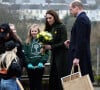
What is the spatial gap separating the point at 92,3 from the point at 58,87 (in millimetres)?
3796

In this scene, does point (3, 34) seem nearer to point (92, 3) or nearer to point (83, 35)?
point (83, 35)

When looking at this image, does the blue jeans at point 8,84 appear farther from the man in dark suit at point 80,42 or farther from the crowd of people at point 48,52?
the man in dark suit at point 80,42

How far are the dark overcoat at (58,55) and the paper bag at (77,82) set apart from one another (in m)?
1.23

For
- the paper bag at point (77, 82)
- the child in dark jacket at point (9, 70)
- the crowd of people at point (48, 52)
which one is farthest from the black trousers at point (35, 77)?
the paper bag at point (77, 82)

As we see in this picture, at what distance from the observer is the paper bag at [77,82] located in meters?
6.50

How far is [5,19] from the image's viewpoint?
11109 mm

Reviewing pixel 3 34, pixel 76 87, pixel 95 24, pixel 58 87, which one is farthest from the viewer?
pixel 95 24

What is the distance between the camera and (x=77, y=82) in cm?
659

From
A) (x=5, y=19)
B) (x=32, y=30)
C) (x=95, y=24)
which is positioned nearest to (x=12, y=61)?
(x=32, y=30)

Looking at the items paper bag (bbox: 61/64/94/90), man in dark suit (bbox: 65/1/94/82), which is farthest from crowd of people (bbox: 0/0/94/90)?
paper bag (bbox: 61/64/94/90)

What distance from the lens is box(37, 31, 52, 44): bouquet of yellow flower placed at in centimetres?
779

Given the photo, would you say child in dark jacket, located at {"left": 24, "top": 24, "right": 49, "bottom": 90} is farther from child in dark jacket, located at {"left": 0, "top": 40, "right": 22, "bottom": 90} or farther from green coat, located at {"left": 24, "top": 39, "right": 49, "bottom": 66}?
child in dark jacket, located at {"left": 0, "top": 40, "right": 22, "bottom": 90}

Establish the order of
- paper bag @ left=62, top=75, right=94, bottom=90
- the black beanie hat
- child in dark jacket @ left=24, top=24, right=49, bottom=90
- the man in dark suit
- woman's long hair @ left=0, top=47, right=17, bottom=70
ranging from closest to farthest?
paper bag @ left=62, top=75, right=94, bottom=90 → woman's long hair @ left=0, top=47, right=17, bottom=70 → the black beanie hat → the man in dark suit → child in dark jacket @ left=24, top=24, right=49, bottom=90

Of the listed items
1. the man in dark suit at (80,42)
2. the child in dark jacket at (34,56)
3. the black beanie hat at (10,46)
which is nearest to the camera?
the black beanie hat at (10,46)
